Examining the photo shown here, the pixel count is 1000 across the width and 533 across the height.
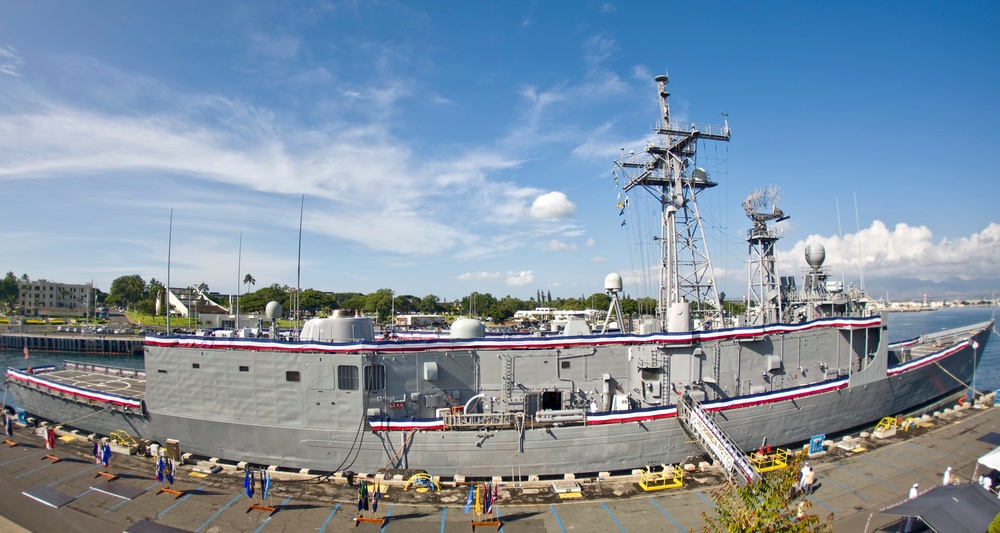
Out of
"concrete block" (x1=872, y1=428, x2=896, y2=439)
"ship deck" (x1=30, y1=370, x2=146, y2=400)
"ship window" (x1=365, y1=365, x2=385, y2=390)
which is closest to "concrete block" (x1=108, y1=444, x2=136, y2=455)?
"ship deck" (x1=30, y1=370, x2=146, y2=400)

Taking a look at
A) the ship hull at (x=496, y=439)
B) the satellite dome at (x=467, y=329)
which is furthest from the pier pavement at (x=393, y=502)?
the satellite dome at (x=467, y=329)

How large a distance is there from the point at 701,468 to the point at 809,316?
44.4 ft

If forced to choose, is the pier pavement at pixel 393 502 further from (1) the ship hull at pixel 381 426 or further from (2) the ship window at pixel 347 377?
(2) the ship window at pixel 347 377

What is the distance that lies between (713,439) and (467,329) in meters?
9.37

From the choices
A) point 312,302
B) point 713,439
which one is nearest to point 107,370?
point 713,439

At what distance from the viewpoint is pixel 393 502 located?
560 inches

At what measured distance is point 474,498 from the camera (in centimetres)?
1362

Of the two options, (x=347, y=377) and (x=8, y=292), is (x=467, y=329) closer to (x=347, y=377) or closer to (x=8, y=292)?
(x=347, y=377)

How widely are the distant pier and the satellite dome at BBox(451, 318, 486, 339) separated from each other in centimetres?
6384

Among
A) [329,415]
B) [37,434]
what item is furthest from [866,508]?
[37,434]

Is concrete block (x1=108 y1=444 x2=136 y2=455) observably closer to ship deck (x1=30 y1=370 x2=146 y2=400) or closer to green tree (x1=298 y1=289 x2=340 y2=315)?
ship deck (x1=30 y1=370 x2=146 y2=400)

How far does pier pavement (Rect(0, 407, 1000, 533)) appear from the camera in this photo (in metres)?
12.9

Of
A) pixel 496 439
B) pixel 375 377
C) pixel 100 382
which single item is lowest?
A: pixel 496 439

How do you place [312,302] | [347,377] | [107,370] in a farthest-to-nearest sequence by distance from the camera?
[312,302] → [107,370] → [347,377]
